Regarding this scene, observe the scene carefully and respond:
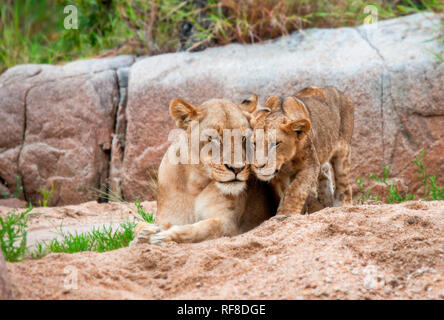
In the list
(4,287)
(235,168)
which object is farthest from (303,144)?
(4,287)

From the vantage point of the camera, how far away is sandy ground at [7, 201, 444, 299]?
2.42m

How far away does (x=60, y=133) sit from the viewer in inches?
262

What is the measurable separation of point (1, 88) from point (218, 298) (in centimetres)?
540

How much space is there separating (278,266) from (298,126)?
4.02 feet

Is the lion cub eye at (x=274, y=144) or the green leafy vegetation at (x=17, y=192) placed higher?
the lion cub eye at (x=274, y=144)

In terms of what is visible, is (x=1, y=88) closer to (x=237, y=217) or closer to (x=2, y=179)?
(x=2, y=179)

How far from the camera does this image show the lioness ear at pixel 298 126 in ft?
11.9

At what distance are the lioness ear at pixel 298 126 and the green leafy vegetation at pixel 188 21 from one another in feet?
10.1

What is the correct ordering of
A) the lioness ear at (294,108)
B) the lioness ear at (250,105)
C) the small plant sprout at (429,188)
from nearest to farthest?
the lioness ear at (250,105)
the lioness ear at (294,108)
the small plant sprout at (429,188)

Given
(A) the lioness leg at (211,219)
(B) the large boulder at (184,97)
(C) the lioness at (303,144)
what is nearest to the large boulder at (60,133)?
(B) the large boulder at (184,97)

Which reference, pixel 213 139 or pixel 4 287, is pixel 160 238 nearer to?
pixel 213 139

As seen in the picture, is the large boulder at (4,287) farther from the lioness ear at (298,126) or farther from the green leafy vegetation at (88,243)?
the lioness ear at (298,126)

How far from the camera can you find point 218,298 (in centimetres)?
238

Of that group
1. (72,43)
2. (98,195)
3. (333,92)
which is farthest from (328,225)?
(72,43)
